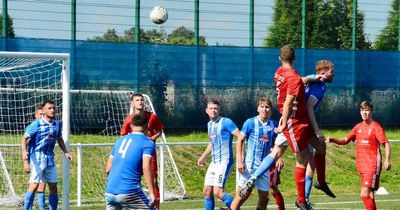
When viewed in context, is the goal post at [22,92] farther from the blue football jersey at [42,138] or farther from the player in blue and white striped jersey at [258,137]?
the player in blue and white striped jersey at [258,137]

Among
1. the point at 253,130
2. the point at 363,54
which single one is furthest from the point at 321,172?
the point at 363,54

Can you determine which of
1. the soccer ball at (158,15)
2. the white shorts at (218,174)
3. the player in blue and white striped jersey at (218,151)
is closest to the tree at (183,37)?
the soccer ball at (158,15)

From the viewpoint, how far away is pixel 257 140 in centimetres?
1525

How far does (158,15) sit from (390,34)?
9.30 m

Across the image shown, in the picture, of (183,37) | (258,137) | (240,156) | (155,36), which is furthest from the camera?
(183,37)

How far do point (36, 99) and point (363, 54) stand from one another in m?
12.6

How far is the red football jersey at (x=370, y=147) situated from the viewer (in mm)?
15570

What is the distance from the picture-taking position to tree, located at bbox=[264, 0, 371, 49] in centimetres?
3369

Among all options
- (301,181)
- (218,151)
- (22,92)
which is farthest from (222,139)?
(22,92)

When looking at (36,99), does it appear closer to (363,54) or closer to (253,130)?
(253,130)

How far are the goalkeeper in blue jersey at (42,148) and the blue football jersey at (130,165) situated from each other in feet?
18.6

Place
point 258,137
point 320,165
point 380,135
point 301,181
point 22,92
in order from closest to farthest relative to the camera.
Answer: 1. point 301,181
2. point 320,165
3. point 258,137
4. point 380,135
5. point 22,92

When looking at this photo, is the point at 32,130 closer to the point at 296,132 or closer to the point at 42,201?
the point at 42,201

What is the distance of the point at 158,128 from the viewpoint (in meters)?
15.9
